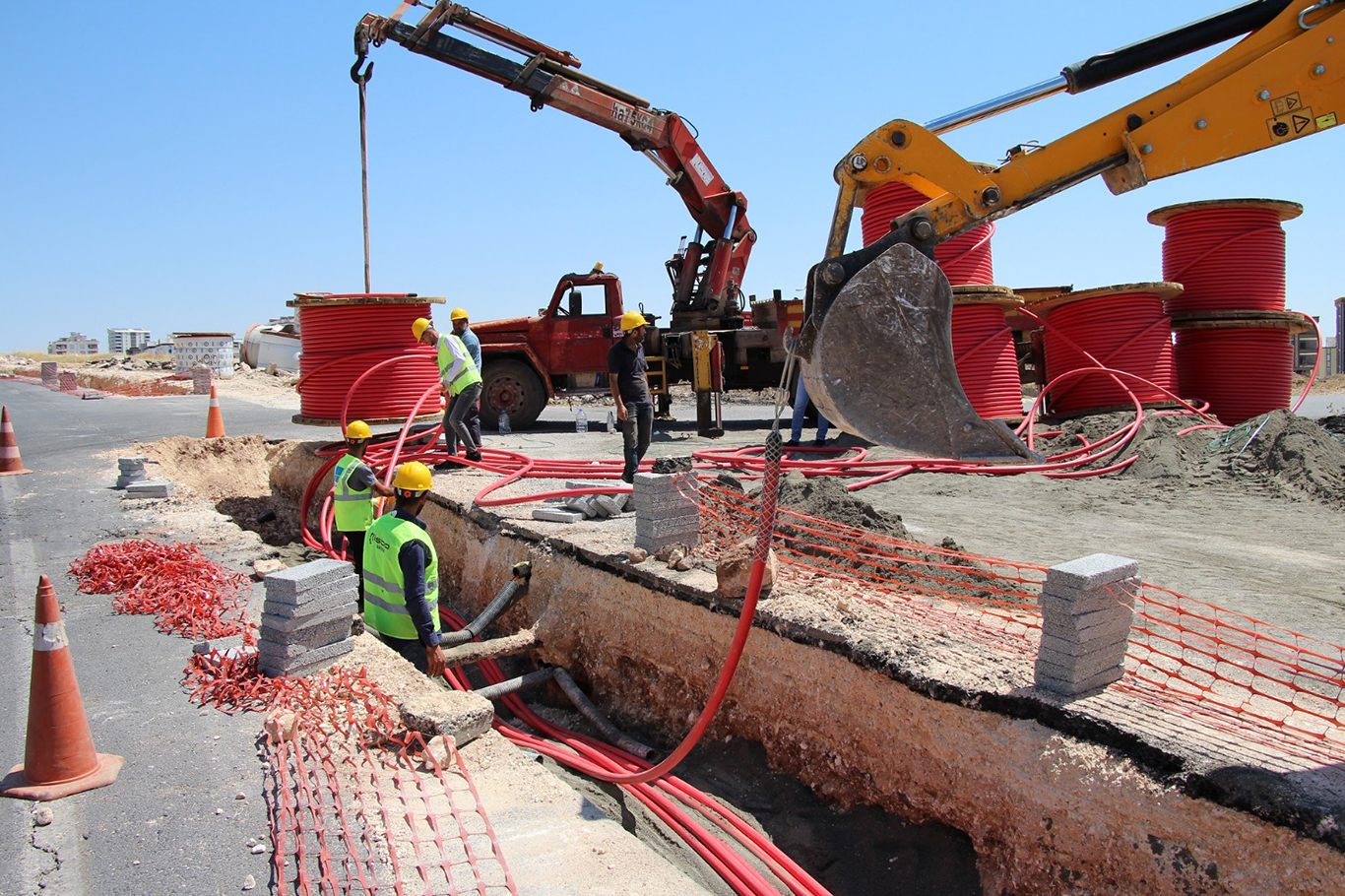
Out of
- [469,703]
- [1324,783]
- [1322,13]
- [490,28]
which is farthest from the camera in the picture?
[490,28]

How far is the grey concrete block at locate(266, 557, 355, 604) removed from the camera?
4.09m

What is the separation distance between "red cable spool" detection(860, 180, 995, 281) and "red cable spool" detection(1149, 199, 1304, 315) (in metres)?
2.89

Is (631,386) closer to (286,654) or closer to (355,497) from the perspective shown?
(355,497)

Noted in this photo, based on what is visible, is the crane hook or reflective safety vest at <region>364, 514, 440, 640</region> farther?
the crane hook

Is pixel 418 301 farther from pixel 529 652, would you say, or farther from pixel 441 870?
pixel 441 870

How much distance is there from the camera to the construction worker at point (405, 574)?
4.77m

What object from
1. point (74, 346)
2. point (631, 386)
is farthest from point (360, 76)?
point (74, 346)

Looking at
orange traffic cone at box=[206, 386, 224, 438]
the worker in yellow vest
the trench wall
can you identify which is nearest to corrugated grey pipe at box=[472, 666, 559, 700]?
the trench wall

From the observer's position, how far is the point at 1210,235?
11141 millimetres

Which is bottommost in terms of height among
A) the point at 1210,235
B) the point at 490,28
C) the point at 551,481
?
the point at 551,481

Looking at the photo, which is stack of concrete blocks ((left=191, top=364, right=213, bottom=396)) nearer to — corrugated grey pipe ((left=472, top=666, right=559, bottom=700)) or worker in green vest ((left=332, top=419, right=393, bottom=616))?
worker in green vest ((left=332, top=419, right=393, bottom=616))

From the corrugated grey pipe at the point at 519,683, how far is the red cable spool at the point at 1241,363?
9.49 metres

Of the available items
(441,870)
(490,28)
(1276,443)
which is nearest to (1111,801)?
(441,870)

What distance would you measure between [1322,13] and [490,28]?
1106 centimetres
